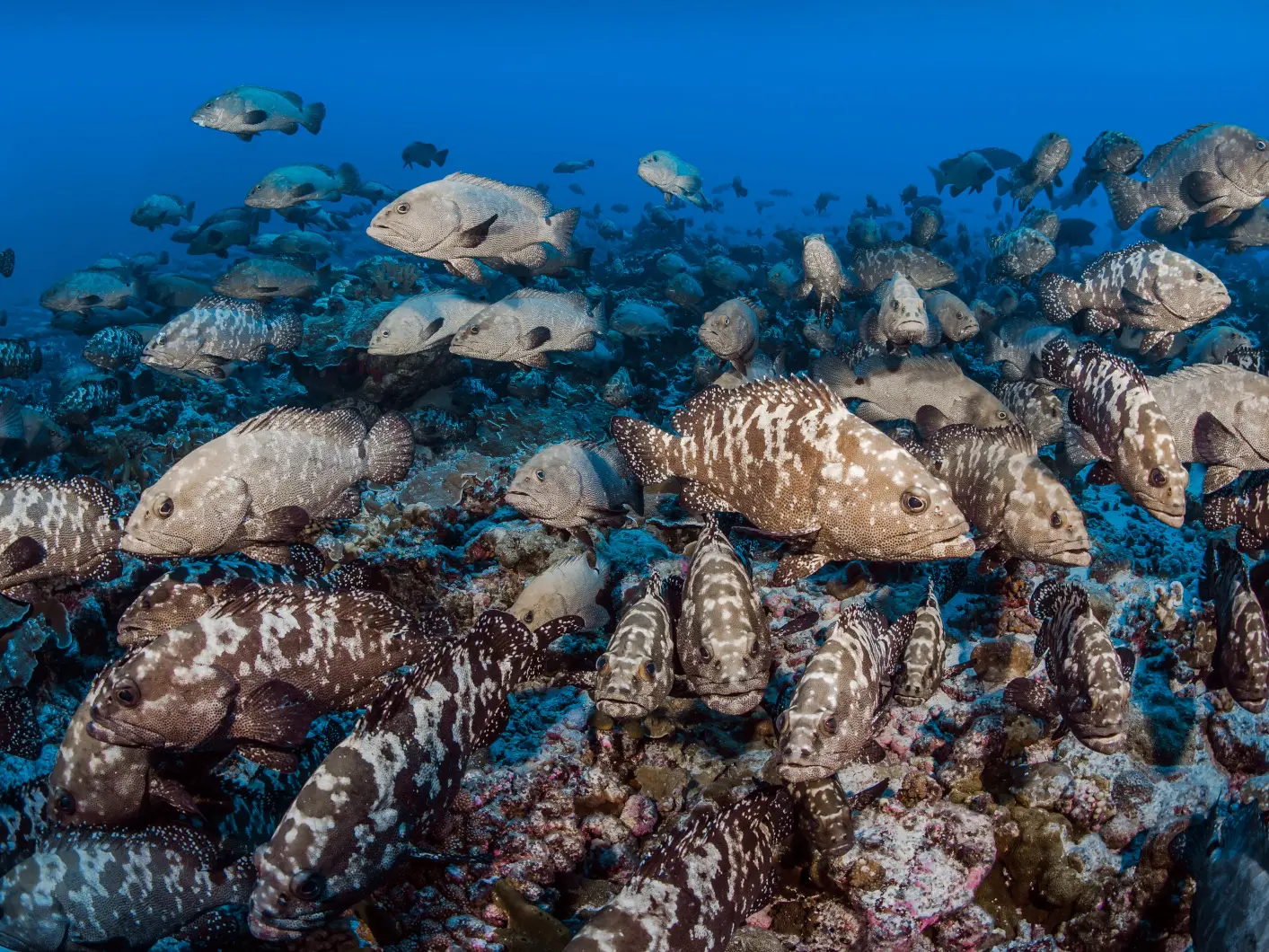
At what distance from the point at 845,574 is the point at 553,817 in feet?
8.98

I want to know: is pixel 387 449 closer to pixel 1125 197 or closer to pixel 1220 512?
pixel 1220 512

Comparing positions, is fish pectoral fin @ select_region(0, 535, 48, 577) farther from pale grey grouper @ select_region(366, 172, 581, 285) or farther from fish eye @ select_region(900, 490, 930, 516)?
fish eye @ select_region(900, 490, 930, 516)

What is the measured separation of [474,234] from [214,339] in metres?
3.19

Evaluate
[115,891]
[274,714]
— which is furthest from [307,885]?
[115,891]

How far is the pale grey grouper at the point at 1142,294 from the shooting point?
18.2 feet

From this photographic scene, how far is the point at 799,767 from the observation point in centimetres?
308

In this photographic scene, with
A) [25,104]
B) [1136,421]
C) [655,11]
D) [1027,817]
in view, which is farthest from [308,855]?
[25,104]

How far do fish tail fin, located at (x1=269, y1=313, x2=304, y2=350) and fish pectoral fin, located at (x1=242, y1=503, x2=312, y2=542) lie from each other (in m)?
4.10

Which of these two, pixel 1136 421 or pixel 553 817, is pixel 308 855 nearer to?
pixel 553 817

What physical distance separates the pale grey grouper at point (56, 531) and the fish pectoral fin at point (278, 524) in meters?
1.25

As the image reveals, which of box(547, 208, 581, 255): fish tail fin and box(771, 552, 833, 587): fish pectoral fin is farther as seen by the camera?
box(547, 208, 581, 255): fish tail fin

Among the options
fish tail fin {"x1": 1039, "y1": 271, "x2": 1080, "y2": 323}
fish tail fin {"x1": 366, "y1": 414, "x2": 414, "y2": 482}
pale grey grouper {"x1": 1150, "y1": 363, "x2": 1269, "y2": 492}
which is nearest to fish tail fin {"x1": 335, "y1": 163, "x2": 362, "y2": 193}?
fish tail fin {"x1": 366, "y1": 414, "x2": 414, "y2": 482}

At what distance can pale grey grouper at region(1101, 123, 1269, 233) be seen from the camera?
673 centimetres

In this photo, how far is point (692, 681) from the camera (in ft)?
11.9
